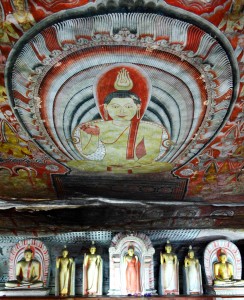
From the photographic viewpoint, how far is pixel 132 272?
5.24 metres

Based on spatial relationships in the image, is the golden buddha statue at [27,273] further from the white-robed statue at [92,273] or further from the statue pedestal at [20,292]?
the white-robed statue at [92,273]

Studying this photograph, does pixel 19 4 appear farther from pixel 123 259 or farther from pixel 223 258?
pixel 223 258

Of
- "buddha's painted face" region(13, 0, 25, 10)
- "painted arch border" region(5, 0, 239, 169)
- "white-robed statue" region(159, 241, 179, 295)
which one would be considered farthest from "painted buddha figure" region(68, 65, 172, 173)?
"white-robed statue" region(159, 241, 179, 295)

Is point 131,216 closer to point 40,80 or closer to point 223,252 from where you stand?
point 223,252

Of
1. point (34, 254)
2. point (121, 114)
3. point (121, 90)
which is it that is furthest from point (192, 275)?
point (121, 90)

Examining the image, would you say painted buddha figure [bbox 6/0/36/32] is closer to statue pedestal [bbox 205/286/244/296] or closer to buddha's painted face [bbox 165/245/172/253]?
buddha's painted face [bbox 165/245/172/253]

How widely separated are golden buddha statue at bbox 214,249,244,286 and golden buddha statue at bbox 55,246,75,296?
80.4 inches

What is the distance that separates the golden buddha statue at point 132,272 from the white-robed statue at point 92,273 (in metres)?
0.39

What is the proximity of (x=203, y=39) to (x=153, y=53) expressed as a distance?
0.47 metres

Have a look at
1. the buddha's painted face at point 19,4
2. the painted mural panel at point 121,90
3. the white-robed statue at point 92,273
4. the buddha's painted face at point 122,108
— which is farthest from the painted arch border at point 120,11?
the white-robed statue at point 92,273

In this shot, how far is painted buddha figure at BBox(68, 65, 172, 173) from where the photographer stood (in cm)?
379

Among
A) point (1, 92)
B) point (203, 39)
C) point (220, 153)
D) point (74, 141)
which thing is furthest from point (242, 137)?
point (1, 92)

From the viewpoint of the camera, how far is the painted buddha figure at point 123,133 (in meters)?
3.79

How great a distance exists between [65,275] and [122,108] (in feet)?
8.72
